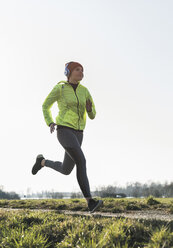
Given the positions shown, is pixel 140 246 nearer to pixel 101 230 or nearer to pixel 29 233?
pixel 101 230

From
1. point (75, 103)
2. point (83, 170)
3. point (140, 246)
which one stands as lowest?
point (140, 246)

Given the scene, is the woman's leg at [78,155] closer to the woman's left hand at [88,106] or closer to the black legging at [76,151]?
the black legging at [76,151]

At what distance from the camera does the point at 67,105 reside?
15.6 feet

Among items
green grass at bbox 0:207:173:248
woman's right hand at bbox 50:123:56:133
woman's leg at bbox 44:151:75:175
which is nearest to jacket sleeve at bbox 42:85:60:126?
woman's right hand at bbox 50:123:56:133

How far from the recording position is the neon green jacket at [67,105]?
471 cm

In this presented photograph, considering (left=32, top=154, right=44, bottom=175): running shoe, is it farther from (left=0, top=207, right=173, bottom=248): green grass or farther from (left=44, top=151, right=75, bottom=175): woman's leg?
(left=0, top=207, right=173, bottom=248): green grass

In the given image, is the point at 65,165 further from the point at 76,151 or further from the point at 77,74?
the point at 77,74

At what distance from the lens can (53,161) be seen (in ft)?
18.1

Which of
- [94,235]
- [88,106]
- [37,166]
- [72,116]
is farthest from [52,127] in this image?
[94,235]

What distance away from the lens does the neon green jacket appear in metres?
4.71

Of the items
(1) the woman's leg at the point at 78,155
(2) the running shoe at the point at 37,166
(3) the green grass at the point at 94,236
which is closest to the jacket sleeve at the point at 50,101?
(1) the woman's leg at the point at 78,155

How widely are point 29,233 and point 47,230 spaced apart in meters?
0.22

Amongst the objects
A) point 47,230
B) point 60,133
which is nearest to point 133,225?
point 47,230

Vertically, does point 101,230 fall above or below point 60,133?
below
